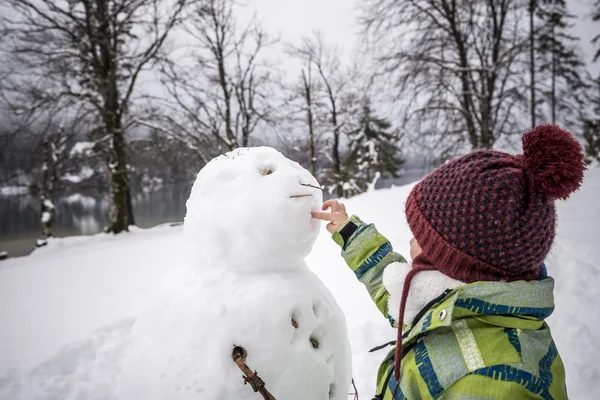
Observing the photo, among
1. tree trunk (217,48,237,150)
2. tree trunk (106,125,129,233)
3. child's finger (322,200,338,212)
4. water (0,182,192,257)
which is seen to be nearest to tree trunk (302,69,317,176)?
tree trunk (217,48,237,150)

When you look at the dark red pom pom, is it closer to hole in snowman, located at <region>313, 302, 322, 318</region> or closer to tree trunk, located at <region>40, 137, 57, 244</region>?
hole in snowman, located at <region>313, 302, 322, 318</region>

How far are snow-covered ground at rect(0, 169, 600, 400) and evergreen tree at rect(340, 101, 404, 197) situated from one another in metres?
10.8

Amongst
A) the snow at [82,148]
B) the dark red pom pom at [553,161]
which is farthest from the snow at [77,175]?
the dark red pom pom at [553,161]

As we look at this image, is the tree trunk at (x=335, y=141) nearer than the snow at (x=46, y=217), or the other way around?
the snow at (x=46, y=217)

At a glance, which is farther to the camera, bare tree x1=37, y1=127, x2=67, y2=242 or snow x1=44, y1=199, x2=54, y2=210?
snow x1=44, y1=199, x2=54, y2=210

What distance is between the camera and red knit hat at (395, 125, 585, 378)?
983mm

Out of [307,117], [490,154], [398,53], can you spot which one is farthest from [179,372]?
[307,117]

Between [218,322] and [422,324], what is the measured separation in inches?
33.4

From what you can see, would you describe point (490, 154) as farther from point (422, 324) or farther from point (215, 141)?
point (215, 141)

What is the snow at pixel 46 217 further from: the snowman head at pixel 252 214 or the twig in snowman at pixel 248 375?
the twig in snowman at pixel 248 375

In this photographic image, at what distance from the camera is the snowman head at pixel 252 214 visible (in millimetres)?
1453

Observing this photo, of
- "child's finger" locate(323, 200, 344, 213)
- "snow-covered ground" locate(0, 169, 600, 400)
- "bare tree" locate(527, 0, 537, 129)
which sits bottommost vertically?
"snow-covered ground" locate(0, 169, 600, 400)

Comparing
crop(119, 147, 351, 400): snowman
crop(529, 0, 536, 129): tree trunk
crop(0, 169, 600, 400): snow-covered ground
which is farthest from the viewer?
crop(529, 0, 536, 129): tree trunk

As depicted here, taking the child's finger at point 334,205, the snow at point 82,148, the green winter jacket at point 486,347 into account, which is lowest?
the green winter jacket at point 486,347
